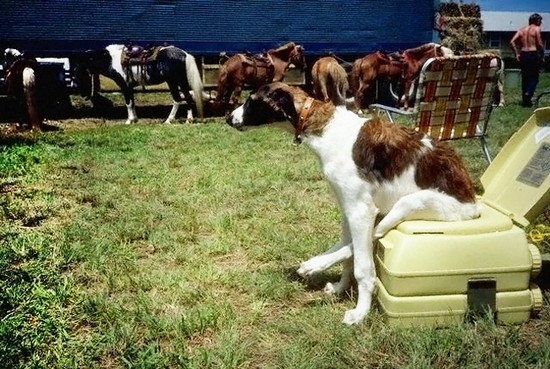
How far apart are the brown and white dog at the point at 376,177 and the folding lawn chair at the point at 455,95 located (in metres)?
Result: 2.19

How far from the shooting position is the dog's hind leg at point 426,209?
293 centimetres

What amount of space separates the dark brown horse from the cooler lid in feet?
29.8

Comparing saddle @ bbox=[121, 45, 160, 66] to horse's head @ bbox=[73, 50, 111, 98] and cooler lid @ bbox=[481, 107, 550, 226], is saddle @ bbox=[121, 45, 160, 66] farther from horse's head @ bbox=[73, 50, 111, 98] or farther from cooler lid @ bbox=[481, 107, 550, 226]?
cooler lid @ bbox=[481, 107, 550, 226]

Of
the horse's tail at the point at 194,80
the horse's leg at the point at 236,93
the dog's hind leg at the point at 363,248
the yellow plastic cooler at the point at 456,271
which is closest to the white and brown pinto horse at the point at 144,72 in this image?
the horse's tail at the point at 194,80

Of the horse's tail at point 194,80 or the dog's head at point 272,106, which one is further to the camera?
the horse's tail at point 194,80

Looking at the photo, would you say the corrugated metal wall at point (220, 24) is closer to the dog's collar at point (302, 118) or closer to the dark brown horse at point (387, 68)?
the dark brown horse at point (387, 68)

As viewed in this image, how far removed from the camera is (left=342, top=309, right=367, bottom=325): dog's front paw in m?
2.96

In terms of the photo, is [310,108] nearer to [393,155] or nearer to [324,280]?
[393,155]

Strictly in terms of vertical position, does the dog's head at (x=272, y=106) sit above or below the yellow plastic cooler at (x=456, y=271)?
above

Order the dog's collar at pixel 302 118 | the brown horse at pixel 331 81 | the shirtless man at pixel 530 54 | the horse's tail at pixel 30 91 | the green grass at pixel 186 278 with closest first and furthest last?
1. the green grass at pixel 186 278
2. the dog's collar at pixel 302 118
3. the horse's tail at pixel 30 91
4. the brown horse at pixel 331 81
5. the shirtless man at pixel 530 54

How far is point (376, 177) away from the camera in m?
3.00

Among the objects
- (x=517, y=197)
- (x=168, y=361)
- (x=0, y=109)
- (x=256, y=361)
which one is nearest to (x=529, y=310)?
(x=517, y=197)

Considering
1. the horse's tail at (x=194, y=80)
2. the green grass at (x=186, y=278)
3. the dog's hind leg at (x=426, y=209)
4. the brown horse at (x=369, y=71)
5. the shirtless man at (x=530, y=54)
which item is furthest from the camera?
the shirtless man at (x=530, y=54)

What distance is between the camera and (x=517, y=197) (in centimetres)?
330
